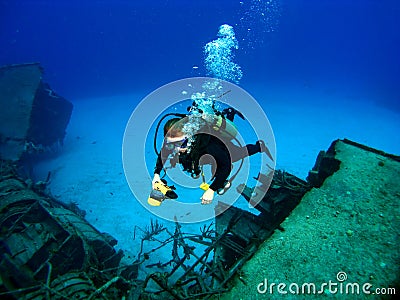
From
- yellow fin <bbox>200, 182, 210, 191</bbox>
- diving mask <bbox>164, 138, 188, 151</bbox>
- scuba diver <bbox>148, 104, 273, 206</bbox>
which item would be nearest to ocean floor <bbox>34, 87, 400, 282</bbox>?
scuba diver <bbox>148, 104, 273, 206</bbox>

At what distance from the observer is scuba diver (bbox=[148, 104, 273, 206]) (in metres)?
3.34

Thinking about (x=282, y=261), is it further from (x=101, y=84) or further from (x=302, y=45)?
(x=302, y=45)

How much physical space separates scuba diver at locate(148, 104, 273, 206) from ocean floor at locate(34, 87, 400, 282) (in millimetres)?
5549

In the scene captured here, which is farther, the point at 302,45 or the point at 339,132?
the point at 302,45

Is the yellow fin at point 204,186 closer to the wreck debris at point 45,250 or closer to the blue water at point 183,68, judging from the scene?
the wreck debris at point 45,250

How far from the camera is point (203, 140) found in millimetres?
3375

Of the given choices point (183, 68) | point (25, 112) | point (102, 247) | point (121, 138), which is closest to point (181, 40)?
point (183, 68)

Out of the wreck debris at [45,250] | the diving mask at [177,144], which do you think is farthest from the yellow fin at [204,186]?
the wreck debris at [45,250]

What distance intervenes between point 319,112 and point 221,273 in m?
24.7

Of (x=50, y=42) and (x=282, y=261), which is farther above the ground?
(x=50, y=42)

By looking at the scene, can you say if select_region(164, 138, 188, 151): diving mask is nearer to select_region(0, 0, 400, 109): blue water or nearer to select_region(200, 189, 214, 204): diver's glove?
select_region(200, 189, 214, 204): diver's glove

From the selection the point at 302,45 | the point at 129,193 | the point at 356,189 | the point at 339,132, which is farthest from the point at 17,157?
the point at 302,45
